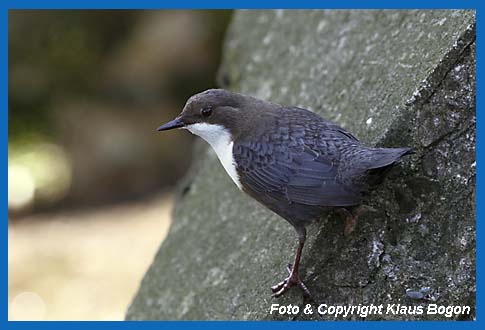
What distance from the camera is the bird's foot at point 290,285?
2.99 meters

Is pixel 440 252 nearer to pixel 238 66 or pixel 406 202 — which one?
pixel 406 202

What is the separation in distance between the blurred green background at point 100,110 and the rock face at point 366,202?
11.4 ft

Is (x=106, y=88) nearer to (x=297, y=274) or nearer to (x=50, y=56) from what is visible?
(x=50, y=56)

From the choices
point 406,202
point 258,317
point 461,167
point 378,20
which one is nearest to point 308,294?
point 258,317

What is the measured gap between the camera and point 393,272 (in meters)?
2.85

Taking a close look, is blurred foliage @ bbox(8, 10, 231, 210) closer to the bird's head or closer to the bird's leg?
the bird's head

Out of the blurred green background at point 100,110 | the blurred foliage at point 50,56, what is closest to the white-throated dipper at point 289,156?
the blurred green background at point 100,110

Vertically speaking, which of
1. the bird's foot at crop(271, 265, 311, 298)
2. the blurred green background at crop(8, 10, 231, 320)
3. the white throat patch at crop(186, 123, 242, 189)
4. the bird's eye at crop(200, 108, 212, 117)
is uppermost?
the bird's eye at crop(200, 108, 212, 117)

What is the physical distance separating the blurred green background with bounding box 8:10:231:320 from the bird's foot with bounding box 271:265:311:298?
4.91m

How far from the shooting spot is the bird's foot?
2990mm

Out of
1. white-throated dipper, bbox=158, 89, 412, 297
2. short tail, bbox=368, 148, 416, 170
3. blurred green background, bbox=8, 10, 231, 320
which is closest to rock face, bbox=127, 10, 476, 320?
white-throated dipper, bbox=158, 89, 412, 297

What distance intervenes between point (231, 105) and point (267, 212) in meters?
0.85

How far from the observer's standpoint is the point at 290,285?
10.0ft

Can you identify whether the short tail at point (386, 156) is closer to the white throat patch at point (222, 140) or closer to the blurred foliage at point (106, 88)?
the white throat patch at point (222, 140)
